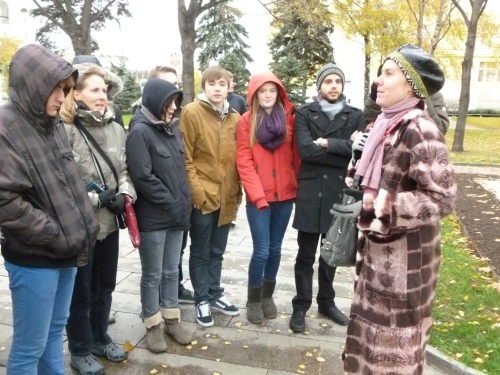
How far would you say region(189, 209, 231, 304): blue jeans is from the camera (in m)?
3.96

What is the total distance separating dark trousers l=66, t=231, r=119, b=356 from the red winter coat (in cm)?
116

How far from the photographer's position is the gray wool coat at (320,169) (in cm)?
370

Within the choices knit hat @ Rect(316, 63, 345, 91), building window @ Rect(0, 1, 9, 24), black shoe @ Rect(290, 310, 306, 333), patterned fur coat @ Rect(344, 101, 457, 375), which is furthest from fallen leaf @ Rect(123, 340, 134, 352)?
building window @ Rect(0, 1, 9, 24)

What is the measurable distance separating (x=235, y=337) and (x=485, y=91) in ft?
154

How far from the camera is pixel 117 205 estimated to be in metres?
3.10

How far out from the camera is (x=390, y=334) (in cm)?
246

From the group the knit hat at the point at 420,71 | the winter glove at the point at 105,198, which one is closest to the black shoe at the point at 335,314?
the winter glove at the point at 105,198

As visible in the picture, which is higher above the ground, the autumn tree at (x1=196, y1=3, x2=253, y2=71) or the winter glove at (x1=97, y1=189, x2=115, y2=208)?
the autumn tree at (x1=196, y1=3, x2=253, y2=71)

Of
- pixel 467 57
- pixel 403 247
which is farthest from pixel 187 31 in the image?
pixel 403 247

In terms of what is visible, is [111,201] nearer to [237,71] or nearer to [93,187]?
[93,187]

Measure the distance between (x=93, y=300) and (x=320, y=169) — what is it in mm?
2003

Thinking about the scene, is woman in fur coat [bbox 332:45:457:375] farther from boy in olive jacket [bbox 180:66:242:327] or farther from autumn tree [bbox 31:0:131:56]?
autumn tree [bbox 31:0:131:56]

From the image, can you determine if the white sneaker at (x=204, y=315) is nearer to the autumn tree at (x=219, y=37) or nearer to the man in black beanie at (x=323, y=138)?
the man in black beanie at (x=323, y=138)

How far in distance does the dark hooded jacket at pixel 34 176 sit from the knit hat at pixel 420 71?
67.6 inches
